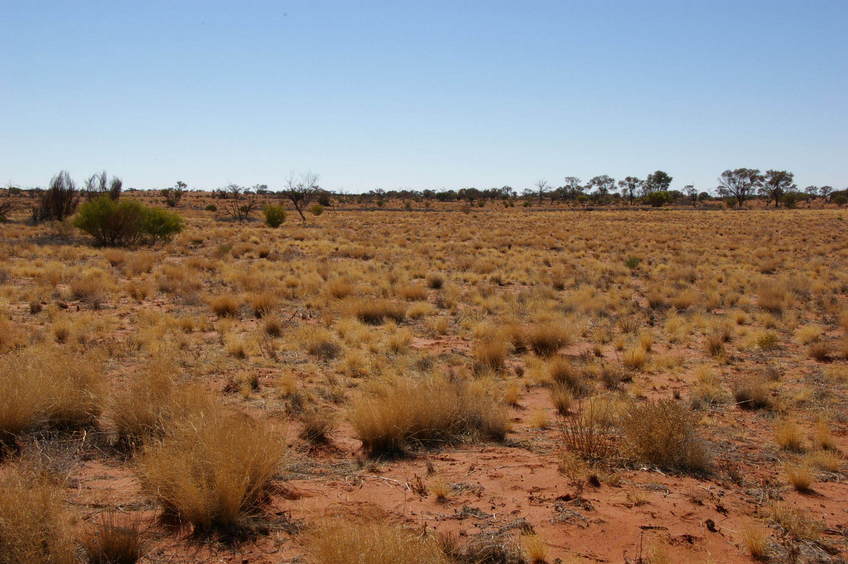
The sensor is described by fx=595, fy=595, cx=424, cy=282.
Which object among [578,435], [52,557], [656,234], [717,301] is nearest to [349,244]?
[717,301]

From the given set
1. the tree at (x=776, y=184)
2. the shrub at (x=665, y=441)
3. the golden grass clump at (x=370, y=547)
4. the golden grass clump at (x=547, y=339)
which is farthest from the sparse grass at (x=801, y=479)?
the tree at (x=776, y=184)

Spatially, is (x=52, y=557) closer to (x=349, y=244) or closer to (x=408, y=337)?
(x=408, y=337)

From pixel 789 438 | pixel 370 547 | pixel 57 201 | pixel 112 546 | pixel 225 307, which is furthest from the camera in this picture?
pixel 57 201

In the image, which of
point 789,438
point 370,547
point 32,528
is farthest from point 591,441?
point 32,528

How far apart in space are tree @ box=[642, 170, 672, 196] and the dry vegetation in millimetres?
108983

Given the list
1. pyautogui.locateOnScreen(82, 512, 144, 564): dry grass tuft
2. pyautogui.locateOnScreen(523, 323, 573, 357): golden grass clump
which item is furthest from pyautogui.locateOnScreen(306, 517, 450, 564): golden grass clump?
pyautogui.locateOnScreen(523, 323, 573, 357): golden grass clump

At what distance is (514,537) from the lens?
452 centimetres

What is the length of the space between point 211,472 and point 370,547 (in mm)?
1703

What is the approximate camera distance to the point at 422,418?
21.8 feet

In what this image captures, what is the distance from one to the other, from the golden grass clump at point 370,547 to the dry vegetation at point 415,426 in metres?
0.02

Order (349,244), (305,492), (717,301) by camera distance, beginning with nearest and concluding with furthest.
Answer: (305,492) < (717,301) < (349,244)

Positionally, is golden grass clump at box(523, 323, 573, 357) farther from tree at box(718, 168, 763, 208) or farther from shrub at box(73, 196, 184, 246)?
tree at box(718, 168, 763, 208)

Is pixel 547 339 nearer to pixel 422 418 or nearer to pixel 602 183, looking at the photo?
pixel 422 418

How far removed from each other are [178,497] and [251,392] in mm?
3749
